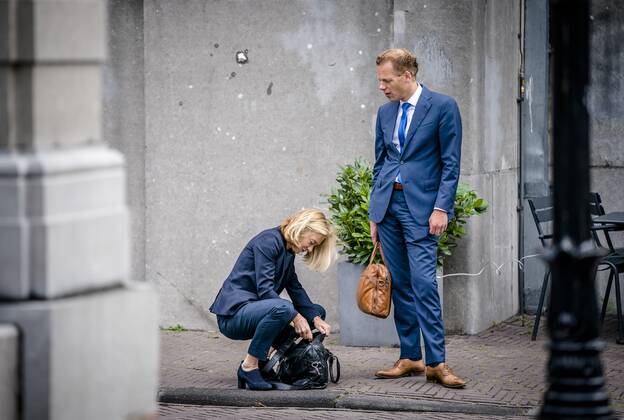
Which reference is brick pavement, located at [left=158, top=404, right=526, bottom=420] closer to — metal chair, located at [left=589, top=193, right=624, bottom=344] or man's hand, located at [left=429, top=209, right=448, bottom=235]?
man's hand, located at [left=429, top=209, right=448, bottom=235]

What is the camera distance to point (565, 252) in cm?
447

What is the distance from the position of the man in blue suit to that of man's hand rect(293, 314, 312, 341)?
0.63m

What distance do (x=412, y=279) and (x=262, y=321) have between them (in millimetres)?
965

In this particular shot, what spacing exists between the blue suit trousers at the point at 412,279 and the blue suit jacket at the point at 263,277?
569 millimetres

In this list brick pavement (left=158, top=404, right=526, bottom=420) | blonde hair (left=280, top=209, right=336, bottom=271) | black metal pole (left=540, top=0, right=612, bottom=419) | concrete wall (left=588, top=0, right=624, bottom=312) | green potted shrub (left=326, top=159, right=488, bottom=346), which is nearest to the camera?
black metal pole (left=540, top=0, right=612, bottom=419)

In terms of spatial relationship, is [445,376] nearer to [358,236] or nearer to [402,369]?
[402,369]

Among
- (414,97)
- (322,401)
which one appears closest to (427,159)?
(414,97)

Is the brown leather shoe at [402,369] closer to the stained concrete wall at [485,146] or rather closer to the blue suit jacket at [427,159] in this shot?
the blue suit jacket at [427,159]

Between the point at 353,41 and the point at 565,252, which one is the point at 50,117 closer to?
the point at 565,252

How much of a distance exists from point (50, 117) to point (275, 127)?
571 cm

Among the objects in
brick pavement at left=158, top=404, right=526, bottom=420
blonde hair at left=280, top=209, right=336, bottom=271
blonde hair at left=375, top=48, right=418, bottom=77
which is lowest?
brick pavement at left=158, top=404, right=526, bottom=420

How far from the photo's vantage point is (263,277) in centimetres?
777

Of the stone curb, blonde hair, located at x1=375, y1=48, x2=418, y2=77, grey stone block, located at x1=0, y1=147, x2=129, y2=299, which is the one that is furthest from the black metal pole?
blonde hair, located at x1=375, y1=48, x2=418, y2=77

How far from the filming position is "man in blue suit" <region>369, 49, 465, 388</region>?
306 inches
